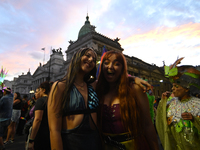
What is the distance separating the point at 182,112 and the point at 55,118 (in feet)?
9.45

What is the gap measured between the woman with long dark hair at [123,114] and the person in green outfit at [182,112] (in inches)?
65.7

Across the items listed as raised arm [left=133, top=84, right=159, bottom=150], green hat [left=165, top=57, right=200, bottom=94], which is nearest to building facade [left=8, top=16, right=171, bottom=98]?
green hat [left=165, top=57, right=200, bottom=94]

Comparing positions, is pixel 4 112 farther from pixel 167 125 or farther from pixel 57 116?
pixel 167 125

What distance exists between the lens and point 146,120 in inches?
61.4

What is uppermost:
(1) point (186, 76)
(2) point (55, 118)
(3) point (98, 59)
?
(3) point (98, 59)

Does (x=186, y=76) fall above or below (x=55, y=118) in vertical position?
above

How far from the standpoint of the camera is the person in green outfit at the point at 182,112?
257cm

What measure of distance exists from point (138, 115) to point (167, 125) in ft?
6.66

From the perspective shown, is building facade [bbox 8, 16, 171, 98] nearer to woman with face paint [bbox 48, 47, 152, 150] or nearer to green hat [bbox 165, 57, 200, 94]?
green hat [bbox 165, 57, 200, 94]

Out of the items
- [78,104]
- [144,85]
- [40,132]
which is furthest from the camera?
[40,132]

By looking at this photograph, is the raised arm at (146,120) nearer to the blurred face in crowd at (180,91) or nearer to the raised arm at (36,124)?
the blurred face in crowd at (180,91)

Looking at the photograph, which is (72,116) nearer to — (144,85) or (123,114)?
(123,114)

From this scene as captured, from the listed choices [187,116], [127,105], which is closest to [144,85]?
[127,105]

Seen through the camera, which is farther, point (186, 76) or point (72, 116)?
point (186, 76)
